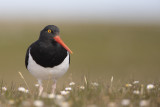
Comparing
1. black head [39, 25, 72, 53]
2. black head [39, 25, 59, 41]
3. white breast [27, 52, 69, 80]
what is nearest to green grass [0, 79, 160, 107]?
white breast [27, 52, 69, 80]

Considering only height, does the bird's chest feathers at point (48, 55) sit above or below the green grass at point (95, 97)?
above

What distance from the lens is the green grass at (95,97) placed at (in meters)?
5.61

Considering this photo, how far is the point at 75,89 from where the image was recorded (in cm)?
741

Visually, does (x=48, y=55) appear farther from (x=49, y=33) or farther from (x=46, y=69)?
(x=49, y=33)

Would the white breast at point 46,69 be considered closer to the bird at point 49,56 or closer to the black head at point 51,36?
the bird at point 49,56

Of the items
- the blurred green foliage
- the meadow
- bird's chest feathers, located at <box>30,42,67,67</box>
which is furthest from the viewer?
the blurred green foliage

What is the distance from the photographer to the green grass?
5613 mm

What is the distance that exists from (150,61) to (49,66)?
66.0 feet

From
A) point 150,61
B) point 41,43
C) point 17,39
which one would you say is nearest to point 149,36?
point 150,61

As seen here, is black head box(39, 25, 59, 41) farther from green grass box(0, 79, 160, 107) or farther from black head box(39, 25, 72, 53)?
green grass box(0, 79, 160, 107)

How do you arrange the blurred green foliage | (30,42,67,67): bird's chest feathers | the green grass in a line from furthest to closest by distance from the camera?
the blurred green foliage → (30,42,67,67): bird's chest feathers → the green grass

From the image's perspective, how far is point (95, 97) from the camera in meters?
6.17

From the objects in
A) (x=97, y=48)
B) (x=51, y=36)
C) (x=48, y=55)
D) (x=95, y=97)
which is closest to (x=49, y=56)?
(x=48, y=55)

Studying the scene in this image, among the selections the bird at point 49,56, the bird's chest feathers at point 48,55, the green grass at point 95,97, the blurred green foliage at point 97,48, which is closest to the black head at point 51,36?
the bird at point 49,56
